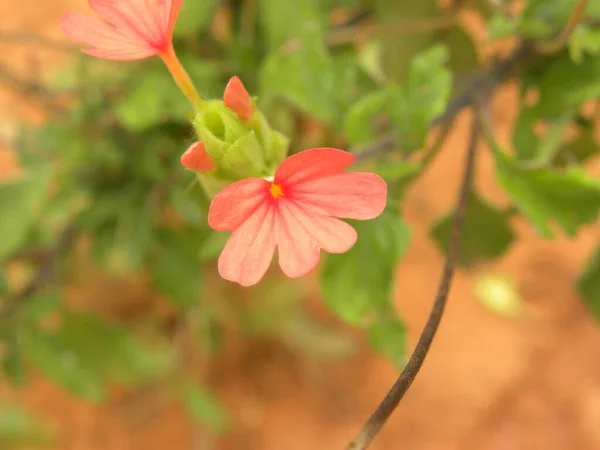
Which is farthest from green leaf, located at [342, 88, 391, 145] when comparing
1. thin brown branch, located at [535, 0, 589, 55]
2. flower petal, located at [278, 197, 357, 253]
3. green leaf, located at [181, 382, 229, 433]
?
green leaf, located at [181, 382, 229, 433]

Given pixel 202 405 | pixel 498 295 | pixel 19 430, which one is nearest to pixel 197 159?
pixel 202 405

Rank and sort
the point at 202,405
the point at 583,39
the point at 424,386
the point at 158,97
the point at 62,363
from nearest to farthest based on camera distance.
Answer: the point at 583,39 → the point at 158,97 → the point at 62,363 → the point at 202,405 → the point at 424,386

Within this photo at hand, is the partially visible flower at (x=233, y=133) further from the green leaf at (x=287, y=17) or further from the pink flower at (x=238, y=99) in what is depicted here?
the green leaf at (x=287, y=17)

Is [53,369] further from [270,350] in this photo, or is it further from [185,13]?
[270,350]

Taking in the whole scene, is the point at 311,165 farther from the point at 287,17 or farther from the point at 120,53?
the point at 287,17

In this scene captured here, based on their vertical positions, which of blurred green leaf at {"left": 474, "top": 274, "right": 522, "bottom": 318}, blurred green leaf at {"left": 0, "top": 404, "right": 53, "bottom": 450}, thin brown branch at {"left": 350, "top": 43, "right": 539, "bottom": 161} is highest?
thin brown branch at {"left": 350, "top": 43, "right": 539, "bottom": 161}

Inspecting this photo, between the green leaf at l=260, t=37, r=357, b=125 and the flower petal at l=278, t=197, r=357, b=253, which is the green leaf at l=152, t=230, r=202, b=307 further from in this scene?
the flower petal at l=278, t=197, r=357, b=253
